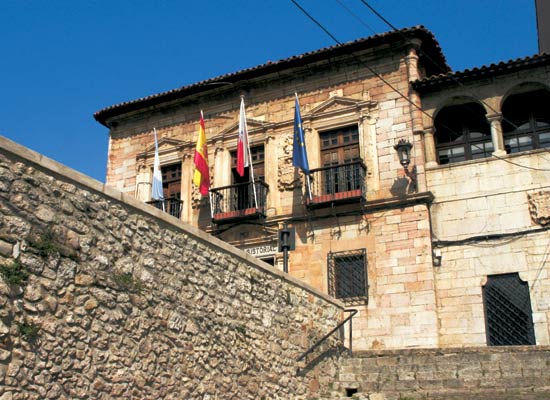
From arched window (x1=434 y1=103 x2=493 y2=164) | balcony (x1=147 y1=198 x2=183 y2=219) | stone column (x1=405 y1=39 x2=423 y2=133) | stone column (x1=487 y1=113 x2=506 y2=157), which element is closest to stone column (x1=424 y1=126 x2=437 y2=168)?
stone column (x1=405 y1=39 x2=423 y2=133)

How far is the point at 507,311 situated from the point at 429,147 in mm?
4104

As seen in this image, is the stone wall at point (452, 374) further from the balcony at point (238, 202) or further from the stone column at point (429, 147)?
the balcony at point (238, 202)

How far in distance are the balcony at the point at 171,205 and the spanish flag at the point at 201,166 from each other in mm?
1331

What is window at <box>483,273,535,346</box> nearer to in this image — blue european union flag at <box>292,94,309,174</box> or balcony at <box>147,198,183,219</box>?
blue european union flag at <box>292,94,309,174</box>

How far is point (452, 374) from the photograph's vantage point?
36.7 feet

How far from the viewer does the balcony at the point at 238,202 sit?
1698cm

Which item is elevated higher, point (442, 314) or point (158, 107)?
point (158, 107)

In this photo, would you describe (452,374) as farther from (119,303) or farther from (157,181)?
(157,181)

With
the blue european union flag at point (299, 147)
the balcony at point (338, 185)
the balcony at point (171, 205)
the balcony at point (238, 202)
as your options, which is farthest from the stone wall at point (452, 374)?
the balcony at point (171, 205)

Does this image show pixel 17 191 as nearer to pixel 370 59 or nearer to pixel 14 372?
pixel 14 372

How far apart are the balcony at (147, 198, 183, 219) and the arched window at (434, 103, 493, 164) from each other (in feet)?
22.8

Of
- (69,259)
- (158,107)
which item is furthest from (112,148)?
(69,259)

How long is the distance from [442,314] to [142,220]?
8602 mm

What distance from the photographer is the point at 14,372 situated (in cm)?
598
